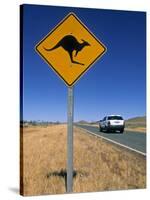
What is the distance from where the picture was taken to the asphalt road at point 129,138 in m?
11.4

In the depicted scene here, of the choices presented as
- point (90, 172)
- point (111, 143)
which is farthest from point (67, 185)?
point (111, 143)

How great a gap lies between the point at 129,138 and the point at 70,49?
2214mm

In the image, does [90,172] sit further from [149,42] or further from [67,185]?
[149,42]

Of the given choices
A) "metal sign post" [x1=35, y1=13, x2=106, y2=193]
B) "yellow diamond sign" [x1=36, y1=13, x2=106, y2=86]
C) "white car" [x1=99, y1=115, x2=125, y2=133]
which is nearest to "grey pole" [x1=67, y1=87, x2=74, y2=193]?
"metal sign post" [x1=35, y1=13, x2=106, y2=193]

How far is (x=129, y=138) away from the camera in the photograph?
1200 centimetres

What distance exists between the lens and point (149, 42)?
454 inches

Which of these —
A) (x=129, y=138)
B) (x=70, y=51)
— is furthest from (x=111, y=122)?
(x=70, y=51)

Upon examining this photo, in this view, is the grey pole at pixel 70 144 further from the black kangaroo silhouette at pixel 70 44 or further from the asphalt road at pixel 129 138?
the black kangaroo silhouette at pixel 70 44

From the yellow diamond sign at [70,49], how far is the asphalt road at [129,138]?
102 centimetres

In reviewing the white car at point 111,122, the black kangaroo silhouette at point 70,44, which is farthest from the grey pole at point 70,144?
the white car at point 111,122

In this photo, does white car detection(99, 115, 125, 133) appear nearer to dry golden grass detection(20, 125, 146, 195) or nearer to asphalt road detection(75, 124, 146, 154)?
asphalt road detection(75, 124, 146, 154)

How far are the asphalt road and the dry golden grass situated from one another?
0.50ft

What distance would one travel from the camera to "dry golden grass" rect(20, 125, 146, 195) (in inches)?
417

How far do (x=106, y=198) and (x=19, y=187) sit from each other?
1356 mm
